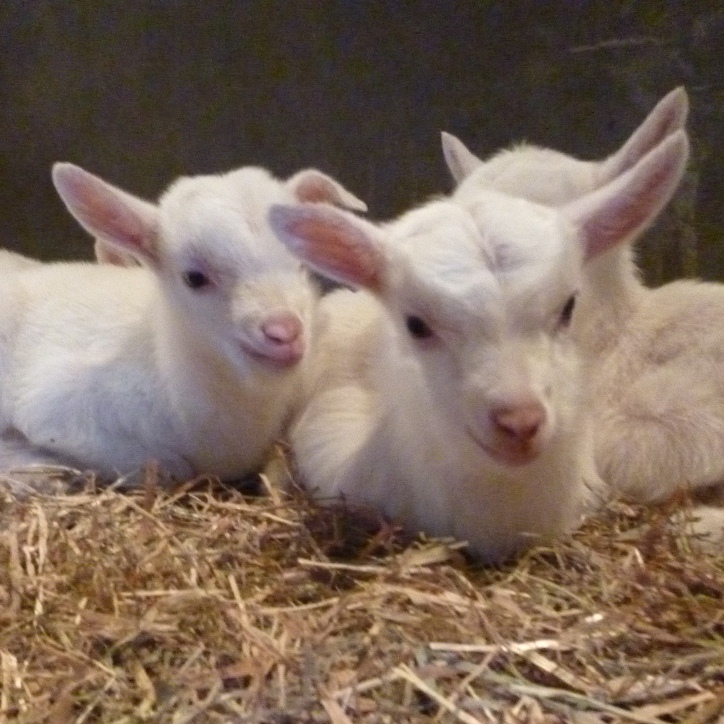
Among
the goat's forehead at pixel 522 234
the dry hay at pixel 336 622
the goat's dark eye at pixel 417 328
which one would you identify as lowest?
the dry hay at pixel 336 622

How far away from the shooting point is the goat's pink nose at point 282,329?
10.2ft

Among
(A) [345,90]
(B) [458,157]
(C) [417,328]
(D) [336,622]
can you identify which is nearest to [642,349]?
(B) [458,157]

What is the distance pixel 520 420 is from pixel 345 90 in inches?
103

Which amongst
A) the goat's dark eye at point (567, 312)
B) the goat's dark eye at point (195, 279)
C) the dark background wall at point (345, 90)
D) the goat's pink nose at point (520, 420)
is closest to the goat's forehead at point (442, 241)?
the goat's dark eye at point (567, 312)

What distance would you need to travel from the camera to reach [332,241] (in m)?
2.80

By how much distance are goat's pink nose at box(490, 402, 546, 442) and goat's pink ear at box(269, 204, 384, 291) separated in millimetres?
570

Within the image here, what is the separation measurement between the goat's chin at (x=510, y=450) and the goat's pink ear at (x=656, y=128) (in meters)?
1.25

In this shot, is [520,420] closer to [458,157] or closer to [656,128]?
[656,128]

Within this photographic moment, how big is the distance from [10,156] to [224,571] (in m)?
3.06

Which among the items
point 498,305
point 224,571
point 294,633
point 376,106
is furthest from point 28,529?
point 376,106

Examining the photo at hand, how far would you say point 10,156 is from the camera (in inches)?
207

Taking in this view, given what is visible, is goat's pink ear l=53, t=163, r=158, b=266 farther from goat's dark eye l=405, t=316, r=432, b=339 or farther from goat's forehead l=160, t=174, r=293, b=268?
goat's dark eye l=405, t=316, r=432, b=339

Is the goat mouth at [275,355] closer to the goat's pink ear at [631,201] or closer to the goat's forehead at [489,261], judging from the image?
the goat's forehead at [489,261]

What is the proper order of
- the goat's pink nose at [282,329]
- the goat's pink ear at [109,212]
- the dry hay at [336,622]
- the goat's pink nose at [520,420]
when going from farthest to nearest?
the goat's pink ear at [109,212] → the goat's pink nose at [282,329] → the goat's pink nose at [520,420] → the dry hay at [336,622]
